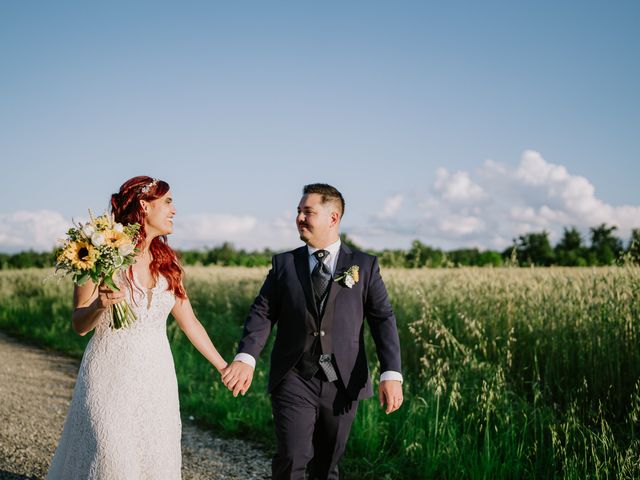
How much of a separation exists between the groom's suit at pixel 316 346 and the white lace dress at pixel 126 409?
21.8 inches

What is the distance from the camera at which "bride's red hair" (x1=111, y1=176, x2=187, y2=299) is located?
11.8ft

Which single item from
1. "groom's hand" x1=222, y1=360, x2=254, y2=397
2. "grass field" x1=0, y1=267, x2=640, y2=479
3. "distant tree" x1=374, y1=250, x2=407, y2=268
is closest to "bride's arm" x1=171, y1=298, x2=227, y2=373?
"groom's hand" x1=222, y1=360, x2=254, y2=397

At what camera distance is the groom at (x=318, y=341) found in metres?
3.56

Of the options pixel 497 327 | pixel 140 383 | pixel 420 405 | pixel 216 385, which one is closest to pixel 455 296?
pixel 497 327

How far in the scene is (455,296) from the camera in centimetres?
779

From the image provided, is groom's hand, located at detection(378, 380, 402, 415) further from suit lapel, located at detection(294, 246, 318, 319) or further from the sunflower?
the sunflower

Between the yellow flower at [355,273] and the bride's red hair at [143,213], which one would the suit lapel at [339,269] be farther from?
the bride's red hair at [143,213]

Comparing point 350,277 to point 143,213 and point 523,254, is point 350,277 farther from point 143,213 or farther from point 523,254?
point 523,254

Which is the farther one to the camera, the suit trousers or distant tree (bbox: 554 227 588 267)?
distant tree (bbox: 554 227 588 267)

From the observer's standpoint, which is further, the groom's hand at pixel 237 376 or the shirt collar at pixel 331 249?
the shirt collar at pixel 331 249

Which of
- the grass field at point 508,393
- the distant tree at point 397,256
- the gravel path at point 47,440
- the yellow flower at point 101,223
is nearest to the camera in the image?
the yellow flower at point 101,223

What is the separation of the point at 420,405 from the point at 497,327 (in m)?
1.96

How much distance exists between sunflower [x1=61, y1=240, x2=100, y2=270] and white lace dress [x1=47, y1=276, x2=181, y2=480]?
43 centimetres

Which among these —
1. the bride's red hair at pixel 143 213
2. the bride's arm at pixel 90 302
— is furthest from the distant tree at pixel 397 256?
the bride's arm at pixel 90 302
